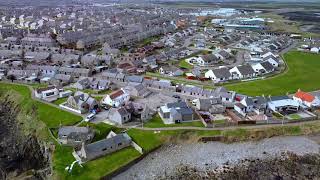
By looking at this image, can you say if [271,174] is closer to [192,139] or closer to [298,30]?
[192,139]

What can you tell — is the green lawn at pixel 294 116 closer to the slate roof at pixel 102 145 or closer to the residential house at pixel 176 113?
the residential house at pixel 176 113

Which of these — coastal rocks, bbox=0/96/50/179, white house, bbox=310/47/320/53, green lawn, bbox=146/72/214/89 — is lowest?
coastal rocks, bbox=0/96/50/179

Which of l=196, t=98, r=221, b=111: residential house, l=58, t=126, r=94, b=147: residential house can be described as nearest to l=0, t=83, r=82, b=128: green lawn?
l=58, t=126, r=94, b=147: residential house

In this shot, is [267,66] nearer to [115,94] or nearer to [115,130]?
[115,94]

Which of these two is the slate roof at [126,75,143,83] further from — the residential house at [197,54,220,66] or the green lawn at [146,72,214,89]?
the residential house at [197,54,220,66]

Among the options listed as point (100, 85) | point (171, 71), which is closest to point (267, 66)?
point (171, 71)
